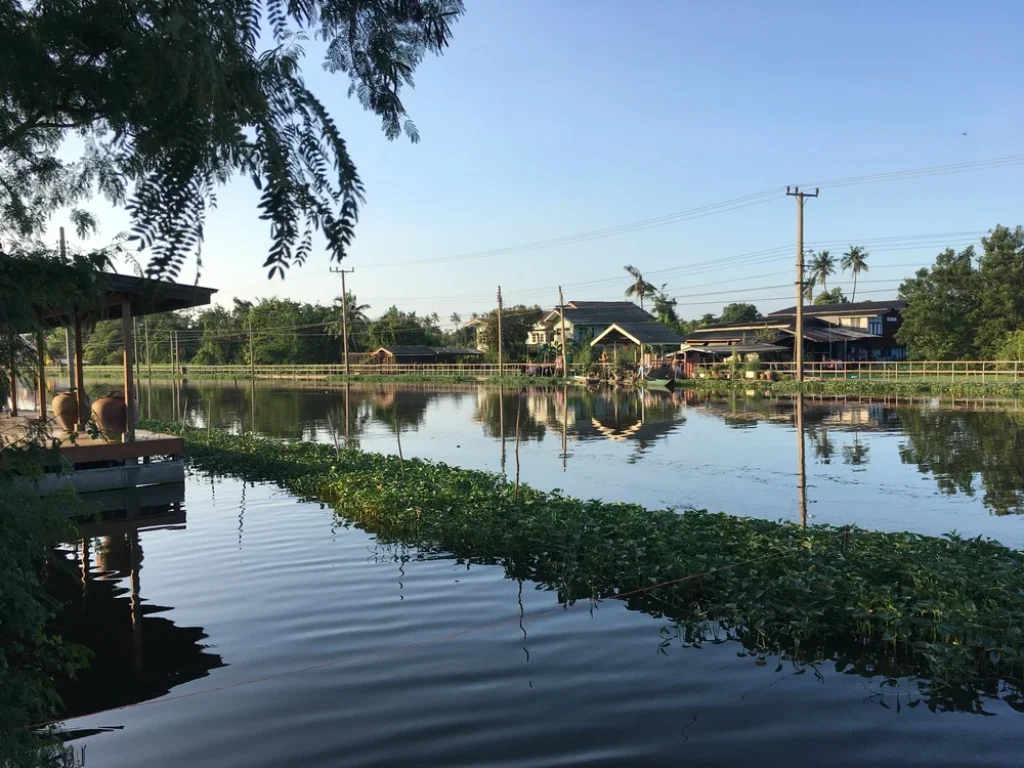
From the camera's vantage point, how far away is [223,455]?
868 inches

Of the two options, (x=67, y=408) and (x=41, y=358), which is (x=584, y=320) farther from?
(x=41, y=358)

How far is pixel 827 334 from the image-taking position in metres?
60.5

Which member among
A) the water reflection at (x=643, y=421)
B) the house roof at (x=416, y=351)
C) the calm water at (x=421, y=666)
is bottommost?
the calm water at (x=421, y=666)

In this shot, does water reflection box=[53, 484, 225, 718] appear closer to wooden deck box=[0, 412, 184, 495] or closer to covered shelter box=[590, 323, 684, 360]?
wooden deck box=[0, 412, 184, 495]

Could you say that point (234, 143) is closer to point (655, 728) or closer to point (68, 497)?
point (68, 497)

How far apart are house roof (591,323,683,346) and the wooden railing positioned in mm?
7469

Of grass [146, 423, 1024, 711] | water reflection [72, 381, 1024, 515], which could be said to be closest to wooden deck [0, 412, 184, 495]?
water reflection [72, 381, 1024, 515]

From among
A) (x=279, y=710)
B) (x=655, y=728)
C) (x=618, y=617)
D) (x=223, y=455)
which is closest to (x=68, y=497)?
(x=279, y=710)

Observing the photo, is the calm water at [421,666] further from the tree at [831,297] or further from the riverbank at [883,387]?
the tree at [831,297]

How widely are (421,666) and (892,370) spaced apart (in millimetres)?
50906

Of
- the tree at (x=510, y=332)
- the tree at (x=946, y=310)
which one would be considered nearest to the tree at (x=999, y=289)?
the tree at (x=946, y=310)

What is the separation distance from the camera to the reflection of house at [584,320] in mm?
77062

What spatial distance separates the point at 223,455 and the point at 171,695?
15.7 meters

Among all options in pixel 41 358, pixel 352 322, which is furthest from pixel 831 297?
pixel 41 358
